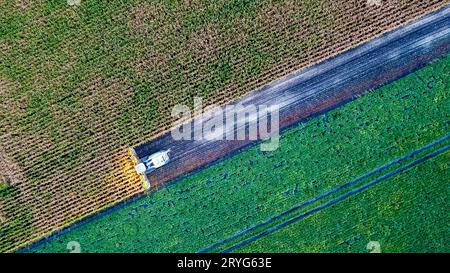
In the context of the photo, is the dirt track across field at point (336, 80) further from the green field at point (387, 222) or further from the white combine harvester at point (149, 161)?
the green field at point (387, 222)

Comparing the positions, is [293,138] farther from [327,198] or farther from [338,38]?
[338,38]

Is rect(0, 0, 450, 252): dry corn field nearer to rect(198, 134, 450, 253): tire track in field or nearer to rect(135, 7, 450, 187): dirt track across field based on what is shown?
rect(135, 7, 450, 187): dirt track across field

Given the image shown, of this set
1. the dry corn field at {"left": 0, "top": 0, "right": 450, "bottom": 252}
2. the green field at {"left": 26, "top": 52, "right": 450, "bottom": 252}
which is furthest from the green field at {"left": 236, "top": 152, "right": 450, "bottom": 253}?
the dry corn field at {"left": 0, "top": 0, "right": 450, "bottom": 252}

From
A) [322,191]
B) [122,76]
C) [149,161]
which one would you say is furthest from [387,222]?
[122,76]

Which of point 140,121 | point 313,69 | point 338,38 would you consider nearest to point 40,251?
point 140,121

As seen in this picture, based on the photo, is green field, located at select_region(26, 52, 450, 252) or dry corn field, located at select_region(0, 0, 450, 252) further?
green field, located at select_region(26, 52, 450, 252)

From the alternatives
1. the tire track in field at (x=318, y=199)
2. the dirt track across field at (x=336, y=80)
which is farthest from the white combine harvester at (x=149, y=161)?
the tire track in field at (x=318, y=199)
